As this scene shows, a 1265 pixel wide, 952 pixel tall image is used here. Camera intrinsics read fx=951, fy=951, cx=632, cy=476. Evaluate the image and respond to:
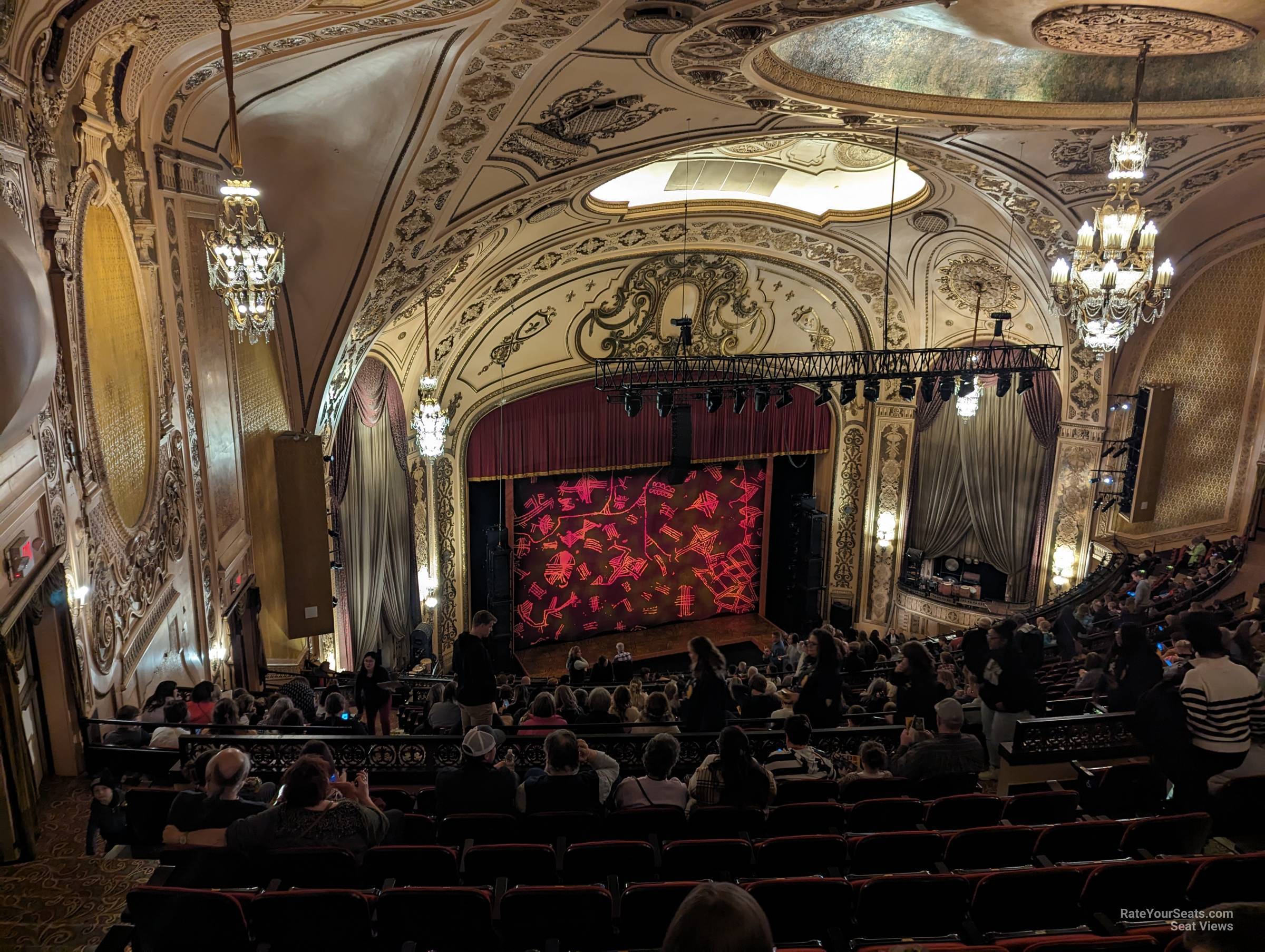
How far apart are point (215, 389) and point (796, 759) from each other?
537cm

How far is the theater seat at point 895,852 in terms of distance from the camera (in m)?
3.88

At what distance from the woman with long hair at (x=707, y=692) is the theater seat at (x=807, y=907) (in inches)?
90.2

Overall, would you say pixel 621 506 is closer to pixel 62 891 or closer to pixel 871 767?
pixel 871 767

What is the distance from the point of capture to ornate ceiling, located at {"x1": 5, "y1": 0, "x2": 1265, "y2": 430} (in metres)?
5.75

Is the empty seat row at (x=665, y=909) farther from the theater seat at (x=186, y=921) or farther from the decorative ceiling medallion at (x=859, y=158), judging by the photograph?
the decorative ceiling medallion at (x=859, y=158)

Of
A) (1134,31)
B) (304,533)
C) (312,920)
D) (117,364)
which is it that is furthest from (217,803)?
(1134,31)

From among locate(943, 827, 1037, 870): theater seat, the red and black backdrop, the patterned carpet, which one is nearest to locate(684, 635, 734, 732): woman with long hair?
locate(943, 827, 1037, 870): theater seat

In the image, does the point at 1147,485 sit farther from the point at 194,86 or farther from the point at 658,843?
the point at 194,86

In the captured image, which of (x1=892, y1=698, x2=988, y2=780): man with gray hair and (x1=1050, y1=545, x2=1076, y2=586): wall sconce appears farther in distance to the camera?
(x1=1050, y1=545, x2=1076, y2=586): wall sconce

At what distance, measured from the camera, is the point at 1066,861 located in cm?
402

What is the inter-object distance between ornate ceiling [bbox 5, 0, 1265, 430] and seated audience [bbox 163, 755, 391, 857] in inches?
134

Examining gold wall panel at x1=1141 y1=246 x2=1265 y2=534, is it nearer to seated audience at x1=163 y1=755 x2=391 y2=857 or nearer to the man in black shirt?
the man in black shirt

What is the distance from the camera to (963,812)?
4.40 m

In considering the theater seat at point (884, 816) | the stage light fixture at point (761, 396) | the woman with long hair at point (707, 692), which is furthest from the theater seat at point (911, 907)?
the stage light fixture at point (761, 396)
